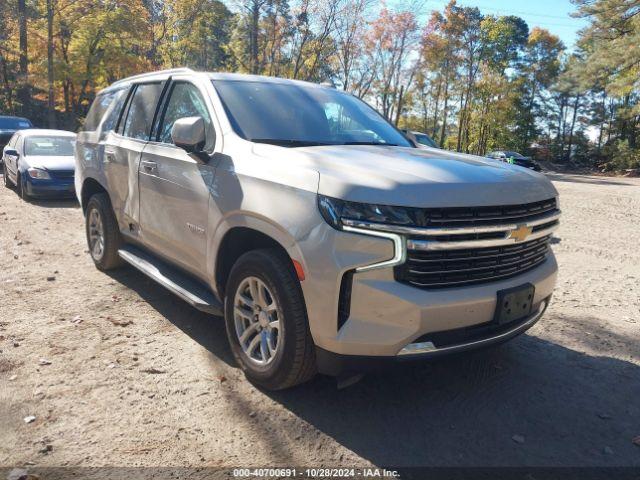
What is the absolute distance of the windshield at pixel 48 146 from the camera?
11.3 m

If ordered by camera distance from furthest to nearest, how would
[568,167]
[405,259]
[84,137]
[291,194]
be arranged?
[568,167]
[84,137]
[291,194]
[405,259]

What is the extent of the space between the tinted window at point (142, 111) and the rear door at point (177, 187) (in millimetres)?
204

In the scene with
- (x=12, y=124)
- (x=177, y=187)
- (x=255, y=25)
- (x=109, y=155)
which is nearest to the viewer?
(x=177, y=187)

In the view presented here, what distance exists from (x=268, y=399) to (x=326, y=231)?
122 centimetres

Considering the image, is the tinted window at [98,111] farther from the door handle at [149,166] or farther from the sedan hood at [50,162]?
the sedan hood at [50,162]

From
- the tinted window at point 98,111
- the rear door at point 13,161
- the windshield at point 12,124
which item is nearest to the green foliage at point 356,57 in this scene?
the windshield at point 12,124

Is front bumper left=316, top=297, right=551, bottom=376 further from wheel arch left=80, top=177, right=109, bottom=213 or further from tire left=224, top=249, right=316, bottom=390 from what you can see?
wheel arch left=80, top=177, right=109, bottom=213

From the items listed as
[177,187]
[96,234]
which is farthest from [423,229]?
[96,234]

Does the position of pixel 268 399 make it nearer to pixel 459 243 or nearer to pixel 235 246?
pixel 235 246

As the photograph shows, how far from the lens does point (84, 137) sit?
580 centimetres

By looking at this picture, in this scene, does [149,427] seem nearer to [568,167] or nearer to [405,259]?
[405,259]

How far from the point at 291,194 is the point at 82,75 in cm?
2991

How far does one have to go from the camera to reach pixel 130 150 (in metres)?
4.60

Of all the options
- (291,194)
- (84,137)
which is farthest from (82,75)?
(291,194)
